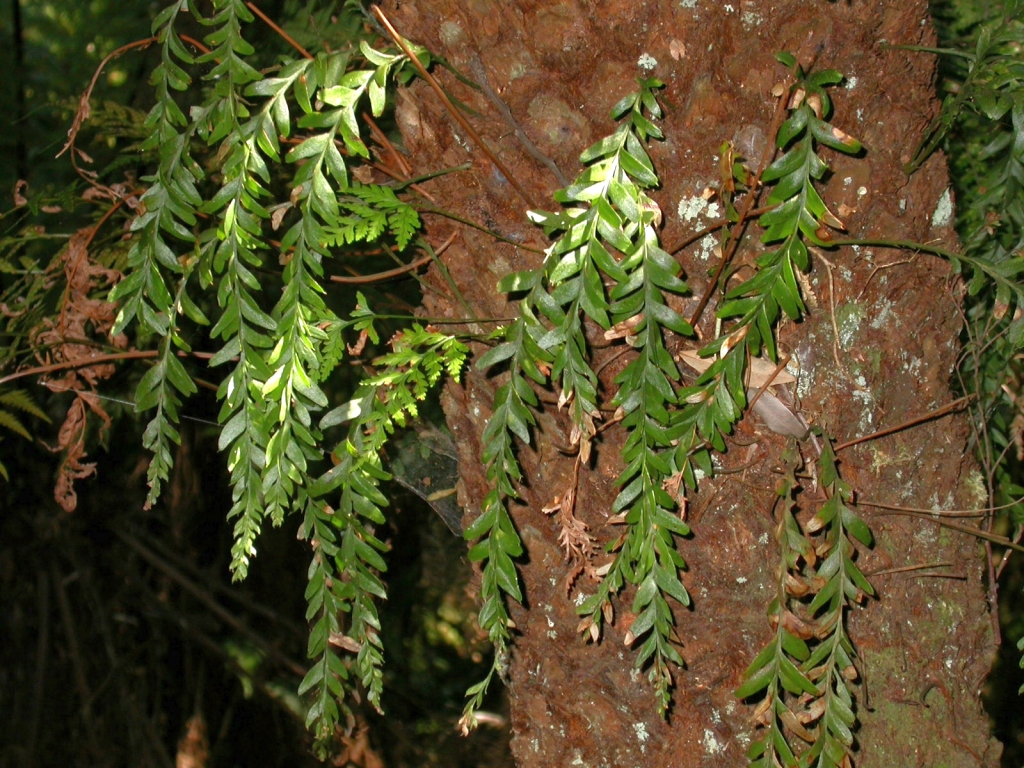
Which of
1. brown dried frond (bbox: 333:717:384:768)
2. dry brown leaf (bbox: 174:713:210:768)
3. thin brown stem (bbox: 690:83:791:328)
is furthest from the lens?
dry brown leaf (bbox: 174:713:210:768)

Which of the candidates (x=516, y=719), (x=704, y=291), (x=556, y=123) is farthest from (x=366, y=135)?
(x=516, y=719)

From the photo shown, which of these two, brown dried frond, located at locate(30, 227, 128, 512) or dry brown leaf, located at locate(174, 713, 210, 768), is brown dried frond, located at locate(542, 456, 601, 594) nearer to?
brown dried frond, located at locate(30, 227, 128, 512)

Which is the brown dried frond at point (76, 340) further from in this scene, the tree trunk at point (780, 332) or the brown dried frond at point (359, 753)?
the brown dried frond at point (359, 753)

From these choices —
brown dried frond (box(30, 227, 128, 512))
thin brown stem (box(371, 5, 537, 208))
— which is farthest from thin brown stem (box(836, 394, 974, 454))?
brown dried frond (box(30, 227, 128, 512))

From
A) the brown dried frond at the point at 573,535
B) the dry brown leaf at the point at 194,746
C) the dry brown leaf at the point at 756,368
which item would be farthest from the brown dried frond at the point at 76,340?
the dry brown leaf at the point at 194,746

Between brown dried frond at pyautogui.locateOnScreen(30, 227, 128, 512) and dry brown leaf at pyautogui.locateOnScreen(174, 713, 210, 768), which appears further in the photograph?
dry brown leaf at pyautogui.locateOnScreen(174, 713, 210, 768)

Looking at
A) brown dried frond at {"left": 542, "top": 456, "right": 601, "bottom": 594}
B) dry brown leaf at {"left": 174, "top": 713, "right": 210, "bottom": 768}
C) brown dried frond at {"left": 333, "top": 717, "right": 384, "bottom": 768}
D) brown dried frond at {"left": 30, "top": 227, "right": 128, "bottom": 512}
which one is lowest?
dry brown leaf at {"left": 174, "top": 713, "right": 210, "bottom": 768}

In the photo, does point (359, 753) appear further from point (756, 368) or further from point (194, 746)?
point (756, 368)

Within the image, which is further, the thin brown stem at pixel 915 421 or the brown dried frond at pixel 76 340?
the brown dried frond at pixel 76 340

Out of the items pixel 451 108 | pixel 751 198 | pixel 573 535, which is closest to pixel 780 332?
pixel 751 198
